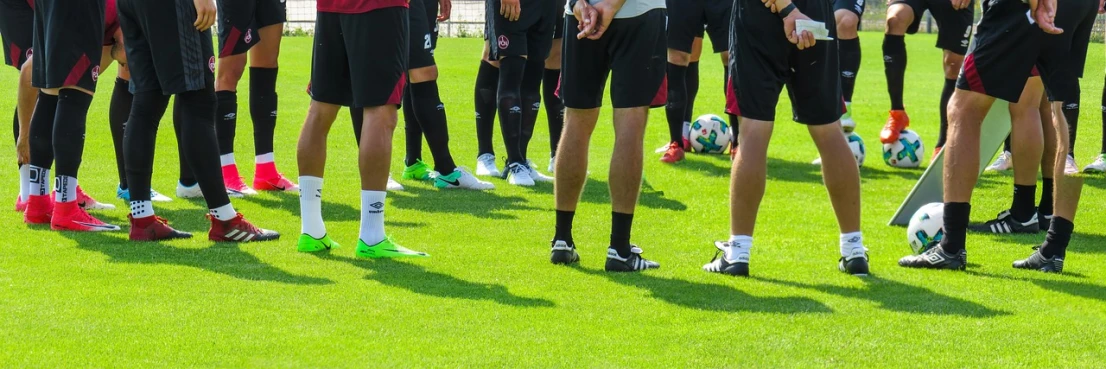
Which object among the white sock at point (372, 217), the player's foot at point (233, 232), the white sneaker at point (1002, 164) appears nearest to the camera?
the white sock at point (372, 217)

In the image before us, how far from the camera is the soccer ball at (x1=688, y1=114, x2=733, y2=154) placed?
1065cm

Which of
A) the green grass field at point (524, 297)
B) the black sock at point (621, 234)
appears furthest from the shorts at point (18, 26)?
the black sock at point (621, 234)

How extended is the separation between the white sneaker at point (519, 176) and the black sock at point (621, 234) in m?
3.02

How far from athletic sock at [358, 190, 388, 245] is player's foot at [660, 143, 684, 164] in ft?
14.8

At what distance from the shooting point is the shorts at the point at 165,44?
19.8 feet

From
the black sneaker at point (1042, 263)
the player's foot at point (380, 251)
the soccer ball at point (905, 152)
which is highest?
the black sneaker at point (1042, 263)

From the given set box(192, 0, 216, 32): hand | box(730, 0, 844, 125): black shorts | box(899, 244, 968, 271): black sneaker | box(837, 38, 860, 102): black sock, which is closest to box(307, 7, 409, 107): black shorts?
box(192, 0, 216, 32): hand

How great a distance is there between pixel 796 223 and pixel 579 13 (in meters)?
2.35

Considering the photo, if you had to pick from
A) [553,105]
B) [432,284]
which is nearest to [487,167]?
[553,105]

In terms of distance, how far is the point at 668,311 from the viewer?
4797 mm

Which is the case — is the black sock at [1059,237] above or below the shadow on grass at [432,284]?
above

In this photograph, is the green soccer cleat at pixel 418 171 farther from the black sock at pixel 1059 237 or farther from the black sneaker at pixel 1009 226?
the black sock at pixel 1059 237

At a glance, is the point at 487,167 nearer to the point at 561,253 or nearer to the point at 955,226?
the point at 561,253

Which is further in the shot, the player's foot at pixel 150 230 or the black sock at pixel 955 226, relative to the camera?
the player's foot at pixel 150 230
